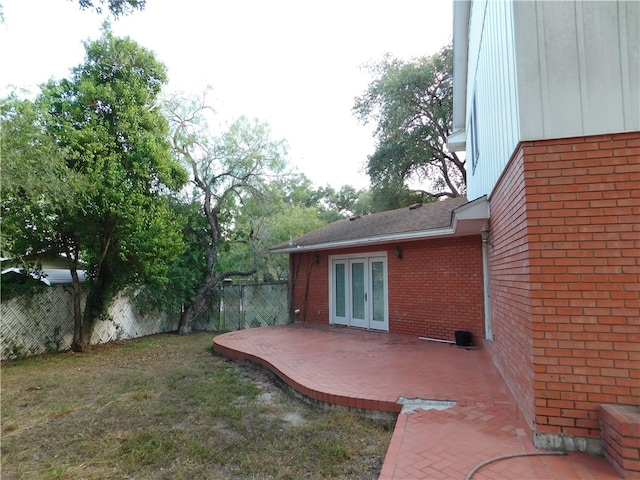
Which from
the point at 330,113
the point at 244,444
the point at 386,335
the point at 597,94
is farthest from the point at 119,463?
the point at 330,113

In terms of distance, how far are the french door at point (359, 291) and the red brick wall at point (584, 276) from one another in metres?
6.46

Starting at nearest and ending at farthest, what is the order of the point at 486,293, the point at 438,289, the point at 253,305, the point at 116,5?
the point at 116,5, the point at 486,293, the point at 438,289, the point at 253,305

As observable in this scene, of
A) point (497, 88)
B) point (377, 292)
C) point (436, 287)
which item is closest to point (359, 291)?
point (377, 292)

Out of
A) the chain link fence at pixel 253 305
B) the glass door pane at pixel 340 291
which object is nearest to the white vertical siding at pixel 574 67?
the glass door pane at pixel 340 291

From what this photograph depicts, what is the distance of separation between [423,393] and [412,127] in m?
16.9

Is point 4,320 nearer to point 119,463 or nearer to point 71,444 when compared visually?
point 71,444

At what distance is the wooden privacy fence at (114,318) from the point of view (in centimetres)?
876

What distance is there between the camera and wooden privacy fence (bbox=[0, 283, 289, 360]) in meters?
8.76

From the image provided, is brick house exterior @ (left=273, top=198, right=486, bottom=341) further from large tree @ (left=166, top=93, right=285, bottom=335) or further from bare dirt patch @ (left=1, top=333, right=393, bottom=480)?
large tree @ (left=166, top=93, right=285, bottom=335)

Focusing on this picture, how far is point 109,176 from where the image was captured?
834 cm

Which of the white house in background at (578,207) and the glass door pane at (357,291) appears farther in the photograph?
the glass door pane at (357,291)

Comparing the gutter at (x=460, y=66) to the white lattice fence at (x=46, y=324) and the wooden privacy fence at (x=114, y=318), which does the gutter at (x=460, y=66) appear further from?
the white lattice fence at (x=46, y=324)

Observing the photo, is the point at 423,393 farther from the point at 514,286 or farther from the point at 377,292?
the point at 377,292

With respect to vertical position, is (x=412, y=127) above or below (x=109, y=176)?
above
